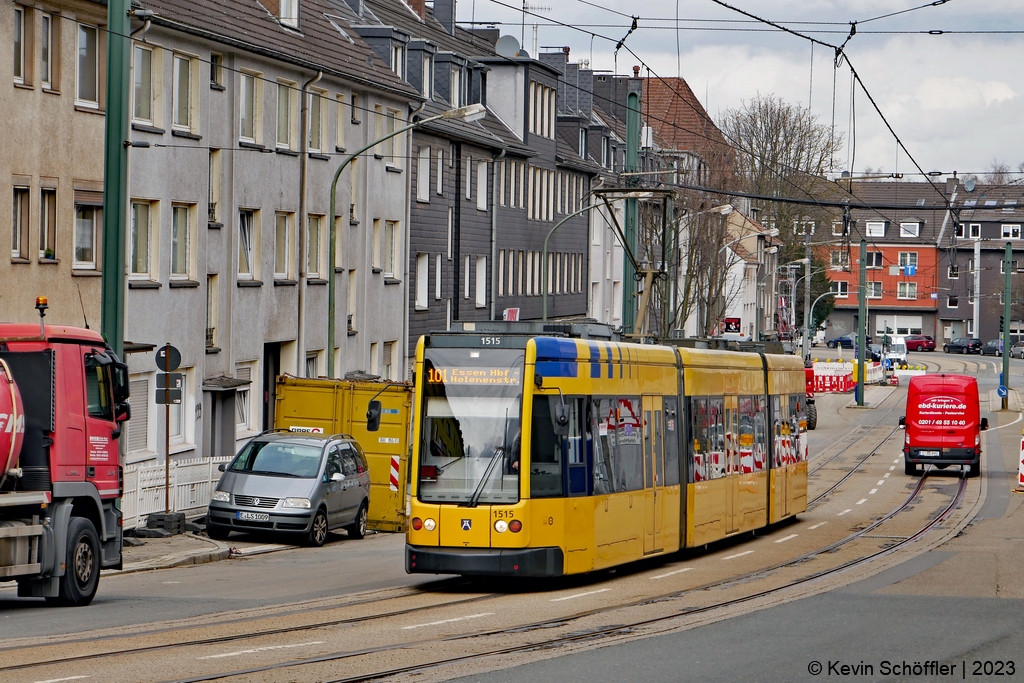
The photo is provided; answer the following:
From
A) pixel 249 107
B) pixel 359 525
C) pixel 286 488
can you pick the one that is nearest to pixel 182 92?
pixel 249 107

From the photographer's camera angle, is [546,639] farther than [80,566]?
No

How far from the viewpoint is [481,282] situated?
51.1 meters

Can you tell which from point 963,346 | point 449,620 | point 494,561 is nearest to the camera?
point 449,620

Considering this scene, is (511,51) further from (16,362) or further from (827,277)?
(827,277)

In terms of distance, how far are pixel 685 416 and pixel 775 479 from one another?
20.6 ft

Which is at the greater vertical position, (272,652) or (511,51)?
(511,51)

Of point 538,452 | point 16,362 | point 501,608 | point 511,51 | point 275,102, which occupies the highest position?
point 511,51

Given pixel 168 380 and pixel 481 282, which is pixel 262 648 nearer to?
pixel 168 380

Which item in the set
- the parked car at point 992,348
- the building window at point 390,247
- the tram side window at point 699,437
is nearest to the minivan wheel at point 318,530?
the tram side window at point 699,437

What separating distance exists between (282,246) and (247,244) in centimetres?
180

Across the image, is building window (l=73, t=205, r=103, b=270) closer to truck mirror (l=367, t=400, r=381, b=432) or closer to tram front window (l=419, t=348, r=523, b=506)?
truck mirror (l=367, t=400, r=381, b=432)

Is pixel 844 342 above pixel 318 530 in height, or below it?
above

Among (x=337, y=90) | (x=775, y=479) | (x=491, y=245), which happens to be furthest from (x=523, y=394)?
(x=491, y=245)

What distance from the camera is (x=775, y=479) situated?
2553 cm
